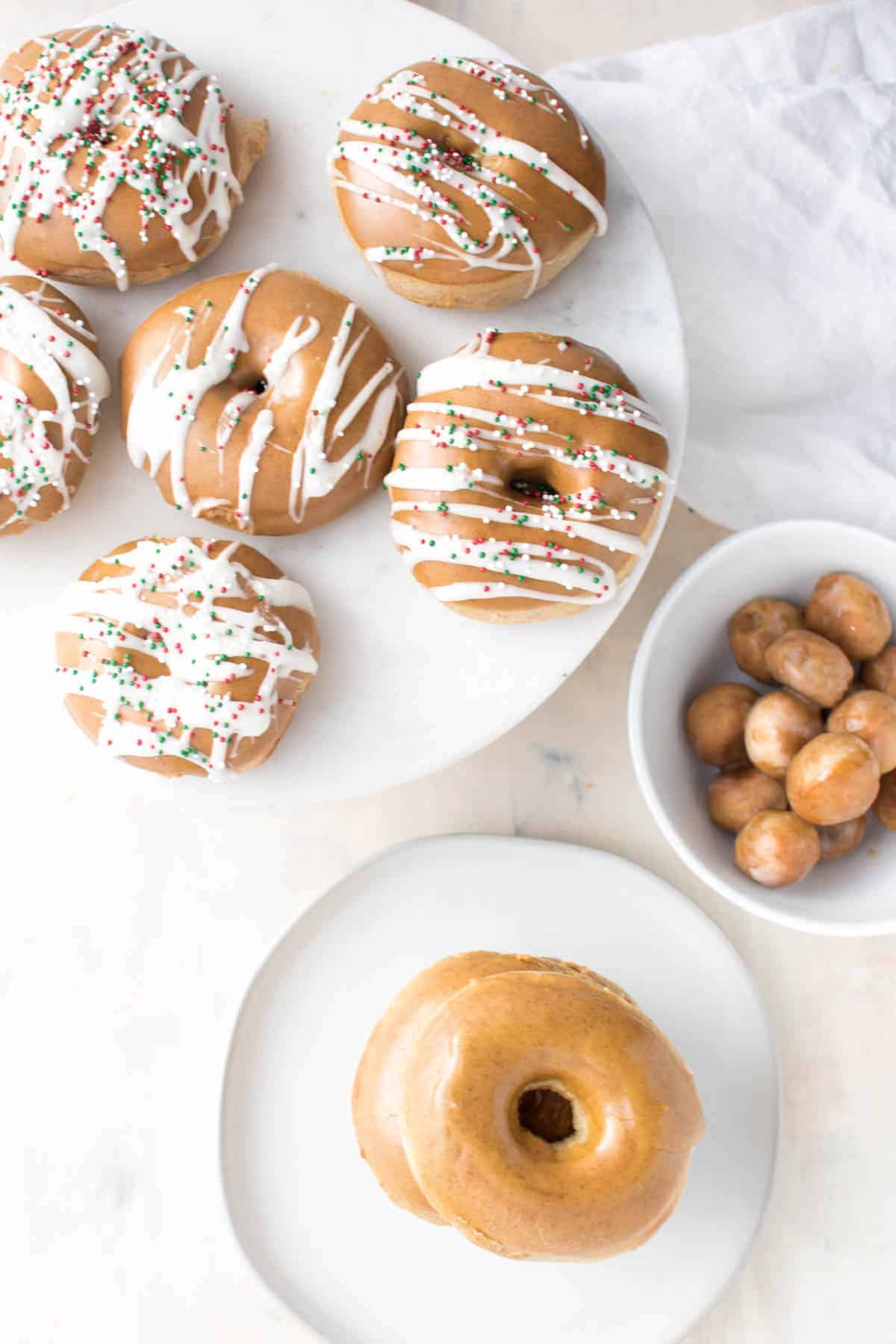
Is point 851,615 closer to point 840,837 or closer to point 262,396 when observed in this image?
point 840,837

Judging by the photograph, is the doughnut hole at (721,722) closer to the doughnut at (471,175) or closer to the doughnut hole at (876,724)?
the doughnut hole at (876,724)

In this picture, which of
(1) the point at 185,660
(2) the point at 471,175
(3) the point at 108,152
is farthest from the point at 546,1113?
(3) the point at 108,152

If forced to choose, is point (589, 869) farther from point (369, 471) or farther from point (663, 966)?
point (369, 471)

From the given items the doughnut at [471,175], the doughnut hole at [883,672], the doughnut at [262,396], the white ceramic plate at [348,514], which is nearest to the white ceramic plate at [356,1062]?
the white ceramic plate at [348,514]

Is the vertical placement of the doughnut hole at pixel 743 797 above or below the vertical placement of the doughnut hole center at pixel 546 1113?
above

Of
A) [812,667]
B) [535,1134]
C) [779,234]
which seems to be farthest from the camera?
[779,234]

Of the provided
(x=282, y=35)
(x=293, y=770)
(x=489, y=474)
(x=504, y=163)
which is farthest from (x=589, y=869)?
(x=282, y=35)

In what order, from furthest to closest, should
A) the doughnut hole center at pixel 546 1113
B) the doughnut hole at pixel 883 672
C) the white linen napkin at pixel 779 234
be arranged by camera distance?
the white linen napkin at pixel 779 234, the doughnut hole at pixel 883 672, the doughnut hole center at pixel 546 1113
